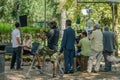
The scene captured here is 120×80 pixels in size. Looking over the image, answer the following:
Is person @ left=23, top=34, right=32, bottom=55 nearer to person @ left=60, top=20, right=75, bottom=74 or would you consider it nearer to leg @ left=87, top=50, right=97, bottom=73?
person @ left=60, top=20, right=75, bottom=74

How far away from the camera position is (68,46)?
14234mm

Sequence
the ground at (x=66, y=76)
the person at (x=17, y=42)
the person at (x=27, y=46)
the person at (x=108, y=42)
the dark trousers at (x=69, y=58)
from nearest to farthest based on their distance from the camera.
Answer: the ground at (x=66, y=76)
the dark trousers at (x=69, y=58)
the person at (x=17, y=42)
the person at (x=108, y=42)
the person at (x=27, y=46)

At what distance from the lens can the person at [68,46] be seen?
1423cm

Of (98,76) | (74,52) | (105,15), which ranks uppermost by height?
(105,15)

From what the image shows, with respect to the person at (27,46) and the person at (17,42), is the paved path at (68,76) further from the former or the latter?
the person at (27,46)

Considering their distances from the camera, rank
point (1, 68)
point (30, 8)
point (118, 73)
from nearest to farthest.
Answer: point (1, 68) → point (118, 73) → point (30, 8)

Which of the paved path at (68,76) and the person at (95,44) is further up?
the person at (95,44)

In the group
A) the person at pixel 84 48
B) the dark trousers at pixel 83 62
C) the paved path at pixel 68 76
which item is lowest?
the paved path at pixel 68 76

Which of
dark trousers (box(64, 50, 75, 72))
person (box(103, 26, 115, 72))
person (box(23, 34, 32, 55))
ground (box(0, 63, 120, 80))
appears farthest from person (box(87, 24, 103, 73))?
person (box(23, 34, 32, 55))

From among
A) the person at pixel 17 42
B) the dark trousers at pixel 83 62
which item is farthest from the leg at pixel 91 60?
the person at pixel 17 42

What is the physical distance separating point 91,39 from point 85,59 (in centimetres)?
86

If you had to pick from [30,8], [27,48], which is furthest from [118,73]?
[30,8]

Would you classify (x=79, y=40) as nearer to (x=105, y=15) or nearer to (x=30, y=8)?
(x=105, y=15)

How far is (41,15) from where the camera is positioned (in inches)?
1756
